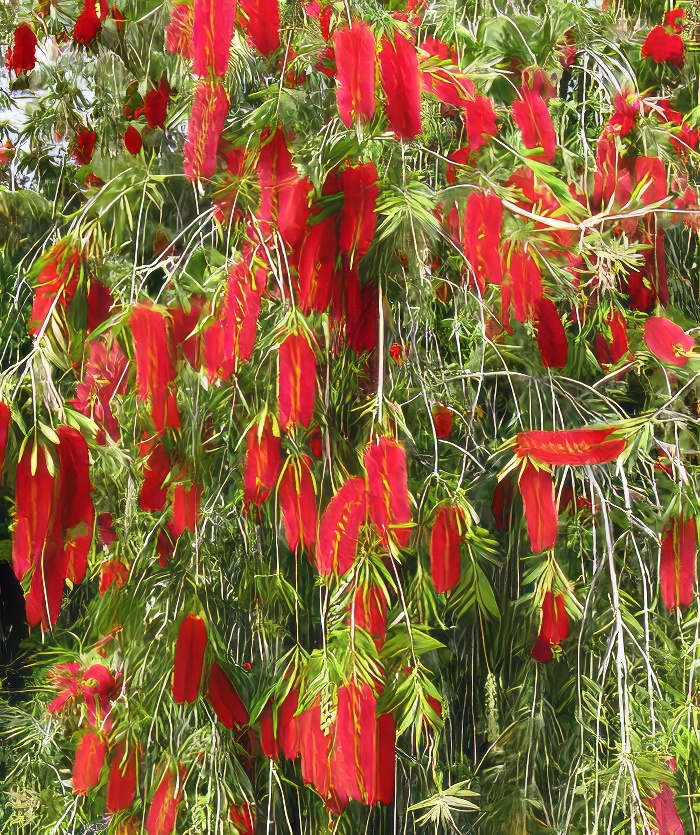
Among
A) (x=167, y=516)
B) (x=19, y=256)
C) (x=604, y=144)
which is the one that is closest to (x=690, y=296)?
(x=604, y=144)

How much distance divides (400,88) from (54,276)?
314mm

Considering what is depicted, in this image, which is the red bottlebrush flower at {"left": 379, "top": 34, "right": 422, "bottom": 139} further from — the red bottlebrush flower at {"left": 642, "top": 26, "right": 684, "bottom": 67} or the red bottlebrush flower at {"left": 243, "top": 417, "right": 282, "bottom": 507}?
the red bottlebrush flower at {"left": 642, "top": 26, "right": 684, "bottom": 67}

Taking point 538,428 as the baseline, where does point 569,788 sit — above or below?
below

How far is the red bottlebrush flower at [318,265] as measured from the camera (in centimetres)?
78

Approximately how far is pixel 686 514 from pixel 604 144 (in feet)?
1.87

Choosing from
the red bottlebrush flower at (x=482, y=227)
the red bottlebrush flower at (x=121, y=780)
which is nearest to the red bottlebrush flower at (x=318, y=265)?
the red bottlebrush flower at (x=482, y=227)

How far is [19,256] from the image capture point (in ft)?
6.07

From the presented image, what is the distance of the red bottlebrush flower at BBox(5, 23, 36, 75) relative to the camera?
3.69ft

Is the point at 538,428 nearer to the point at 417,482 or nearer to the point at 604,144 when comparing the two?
the point at 417,482

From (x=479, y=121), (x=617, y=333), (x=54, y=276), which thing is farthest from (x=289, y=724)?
(x=617, y=333)

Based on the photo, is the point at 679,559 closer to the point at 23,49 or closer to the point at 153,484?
the point at 153,484

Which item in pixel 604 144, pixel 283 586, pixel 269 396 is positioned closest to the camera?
pixel 269 396

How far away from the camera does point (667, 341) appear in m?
0.96

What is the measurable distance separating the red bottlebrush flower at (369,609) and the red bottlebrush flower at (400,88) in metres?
0.33
